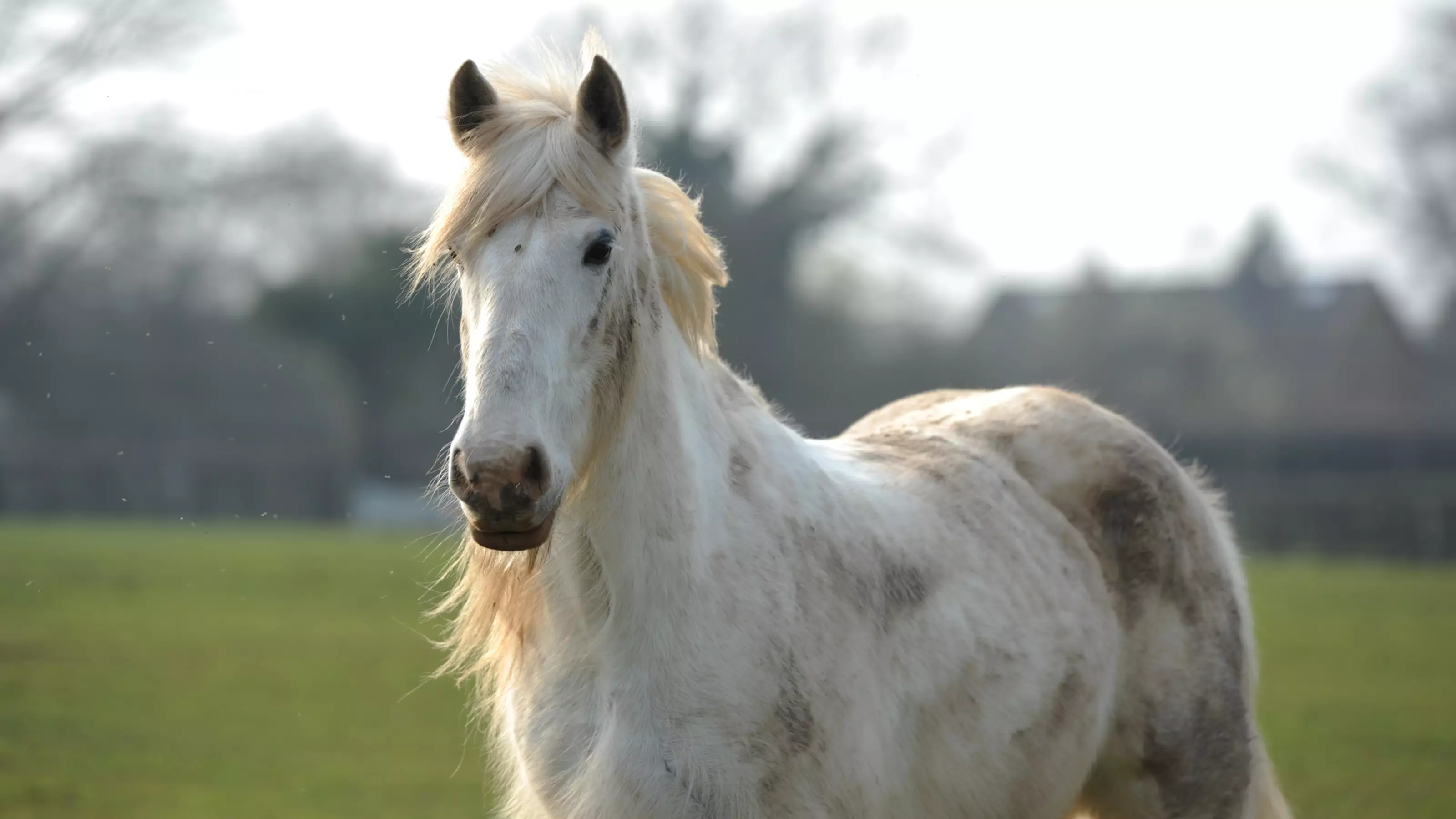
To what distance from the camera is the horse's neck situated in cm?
272

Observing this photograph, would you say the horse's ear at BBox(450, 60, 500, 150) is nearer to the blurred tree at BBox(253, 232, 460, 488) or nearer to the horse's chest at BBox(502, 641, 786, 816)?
the horse's chest at BBox(502, 641, 786, 816)

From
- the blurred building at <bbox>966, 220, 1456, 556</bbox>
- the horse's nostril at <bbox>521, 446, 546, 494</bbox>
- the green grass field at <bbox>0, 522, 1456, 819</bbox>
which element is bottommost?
the blurred building at <bbox>966, 220, 1456, 556</bbox>

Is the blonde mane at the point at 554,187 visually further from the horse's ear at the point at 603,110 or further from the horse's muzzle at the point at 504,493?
the horse's muzzle at the point at 504,493

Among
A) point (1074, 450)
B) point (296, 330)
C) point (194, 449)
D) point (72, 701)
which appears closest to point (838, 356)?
point (296, 330)

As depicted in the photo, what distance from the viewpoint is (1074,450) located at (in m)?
3.90

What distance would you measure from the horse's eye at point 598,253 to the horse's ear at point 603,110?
0.24m

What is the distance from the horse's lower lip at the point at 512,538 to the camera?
238 cm

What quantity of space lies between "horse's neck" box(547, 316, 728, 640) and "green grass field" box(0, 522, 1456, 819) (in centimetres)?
38

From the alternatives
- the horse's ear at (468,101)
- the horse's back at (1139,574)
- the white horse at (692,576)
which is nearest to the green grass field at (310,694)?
the white horse at (692,576)

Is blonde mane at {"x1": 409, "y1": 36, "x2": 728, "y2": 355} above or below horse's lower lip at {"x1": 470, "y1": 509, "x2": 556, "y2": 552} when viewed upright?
above

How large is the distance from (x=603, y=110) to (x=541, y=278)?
0.47 meters

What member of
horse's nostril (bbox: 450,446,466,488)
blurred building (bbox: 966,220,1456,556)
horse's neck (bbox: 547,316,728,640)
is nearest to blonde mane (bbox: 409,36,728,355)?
horse's neck (bbox: 547,316,728,640)

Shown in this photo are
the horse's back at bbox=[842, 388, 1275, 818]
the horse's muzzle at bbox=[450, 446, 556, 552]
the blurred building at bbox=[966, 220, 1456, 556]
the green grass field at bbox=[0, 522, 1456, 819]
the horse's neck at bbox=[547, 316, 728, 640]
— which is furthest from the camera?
the blurred building at bbox=[966, 220, 1456, 556]

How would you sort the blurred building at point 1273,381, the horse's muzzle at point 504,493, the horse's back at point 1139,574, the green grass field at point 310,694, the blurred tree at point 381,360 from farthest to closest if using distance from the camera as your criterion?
the blurred tree at point 381,360 → the blurred building at point 1273,381 → the green grass field at point 310,694 → the horse's back at point 1139,574 → the horse's muzzle at point 504,493
